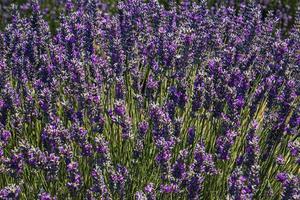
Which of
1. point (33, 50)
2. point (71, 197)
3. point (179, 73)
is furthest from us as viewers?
point (33, 50)

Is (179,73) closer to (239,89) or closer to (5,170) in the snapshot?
(239,89)

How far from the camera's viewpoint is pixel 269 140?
3008 mm

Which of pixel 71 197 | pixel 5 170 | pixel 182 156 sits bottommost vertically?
pixel 71 197

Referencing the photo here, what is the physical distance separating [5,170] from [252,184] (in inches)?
50.3

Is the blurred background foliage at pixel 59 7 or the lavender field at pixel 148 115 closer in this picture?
the lavender field at pixel 148 115

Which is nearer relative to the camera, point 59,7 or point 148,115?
point 148,115

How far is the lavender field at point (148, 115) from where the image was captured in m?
2.52

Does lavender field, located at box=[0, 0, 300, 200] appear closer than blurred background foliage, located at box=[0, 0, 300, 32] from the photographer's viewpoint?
Yes

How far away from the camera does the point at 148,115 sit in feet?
11.0

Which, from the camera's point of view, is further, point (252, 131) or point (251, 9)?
point (251, 9)

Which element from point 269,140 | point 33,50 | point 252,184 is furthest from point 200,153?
point 33,50

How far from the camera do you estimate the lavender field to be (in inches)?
99.0

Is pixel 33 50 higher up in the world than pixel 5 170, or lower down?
higher up

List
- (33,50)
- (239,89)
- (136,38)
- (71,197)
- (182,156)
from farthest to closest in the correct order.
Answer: (136,38) < (33,50) < (239,89) < (71,197) < (182,156)
